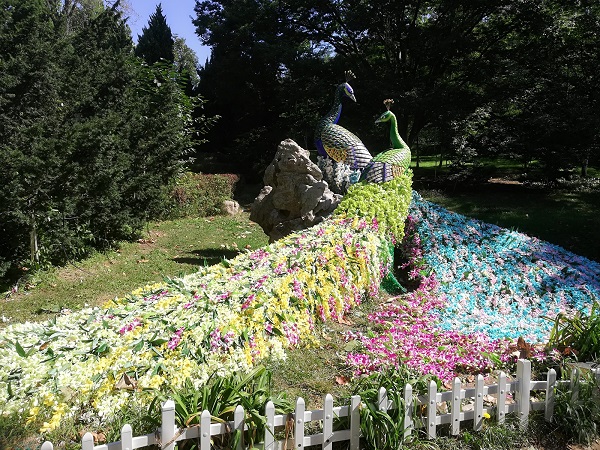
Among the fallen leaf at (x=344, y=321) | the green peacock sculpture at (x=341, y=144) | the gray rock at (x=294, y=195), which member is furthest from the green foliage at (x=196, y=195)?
the fallen leaf at (x=344, y=321)

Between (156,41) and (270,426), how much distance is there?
75.8 ft

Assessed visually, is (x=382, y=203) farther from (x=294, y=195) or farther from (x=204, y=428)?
(x=204, y=428)

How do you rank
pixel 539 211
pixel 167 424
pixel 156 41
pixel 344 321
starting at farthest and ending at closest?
pixel 156 41 → pixel 539 211 → pixel 344 321 → pixel 167 424

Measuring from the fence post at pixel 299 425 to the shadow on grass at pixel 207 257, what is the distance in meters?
5.89

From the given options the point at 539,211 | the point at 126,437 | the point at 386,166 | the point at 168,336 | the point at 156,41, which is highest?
the point at 156,41

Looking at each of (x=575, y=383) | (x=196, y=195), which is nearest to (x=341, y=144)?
(x=575, y=383)

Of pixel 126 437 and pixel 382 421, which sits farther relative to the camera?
pixel 382 421

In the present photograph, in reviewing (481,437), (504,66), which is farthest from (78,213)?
(504,66)

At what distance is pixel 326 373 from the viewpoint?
12.2ft

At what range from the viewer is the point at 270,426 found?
2.49 meters

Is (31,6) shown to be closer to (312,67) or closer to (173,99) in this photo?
(173,99)

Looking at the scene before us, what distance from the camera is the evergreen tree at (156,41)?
22281 mm

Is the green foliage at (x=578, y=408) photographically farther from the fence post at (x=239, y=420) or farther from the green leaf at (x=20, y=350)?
the green leaf at (x=20, y=350)

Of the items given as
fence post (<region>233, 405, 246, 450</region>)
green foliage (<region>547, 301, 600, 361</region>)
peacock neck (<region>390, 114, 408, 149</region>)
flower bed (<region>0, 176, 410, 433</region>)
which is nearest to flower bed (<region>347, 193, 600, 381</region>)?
green foliage (<region>547, 301, 600, 361</region>)
